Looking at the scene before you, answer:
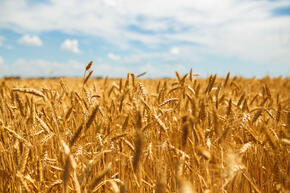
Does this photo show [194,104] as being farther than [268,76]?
No

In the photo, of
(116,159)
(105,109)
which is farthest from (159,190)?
(105,109)

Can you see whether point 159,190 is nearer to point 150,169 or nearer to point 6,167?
point 150,169

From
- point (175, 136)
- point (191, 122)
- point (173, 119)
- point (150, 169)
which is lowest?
point (150, 169)

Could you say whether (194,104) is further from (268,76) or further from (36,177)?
(268,76)

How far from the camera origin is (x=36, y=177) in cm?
113

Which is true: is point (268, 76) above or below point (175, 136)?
above

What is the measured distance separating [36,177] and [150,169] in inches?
25.1

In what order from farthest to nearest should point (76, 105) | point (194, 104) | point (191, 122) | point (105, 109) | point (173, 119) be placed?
1. point (105, 109)
2. point (76, 105)
3. point (173, 119)
4. point (194, 104)
5. point (191, 122)

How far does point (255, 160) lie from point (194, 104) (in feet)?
2.79

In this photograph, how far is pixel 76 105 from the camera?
170 centimetres

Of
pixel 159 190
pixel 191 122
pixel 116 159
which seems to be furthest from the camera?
pixel 116 159

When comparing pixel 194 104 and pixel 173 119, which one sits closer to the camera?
pixel 194 104

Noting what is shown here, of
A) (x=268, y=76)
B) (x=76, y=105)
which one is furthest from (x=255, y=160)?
(x=268, y=76)

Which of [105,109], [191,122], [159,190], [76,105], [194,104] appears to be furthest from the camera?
[105,109]
